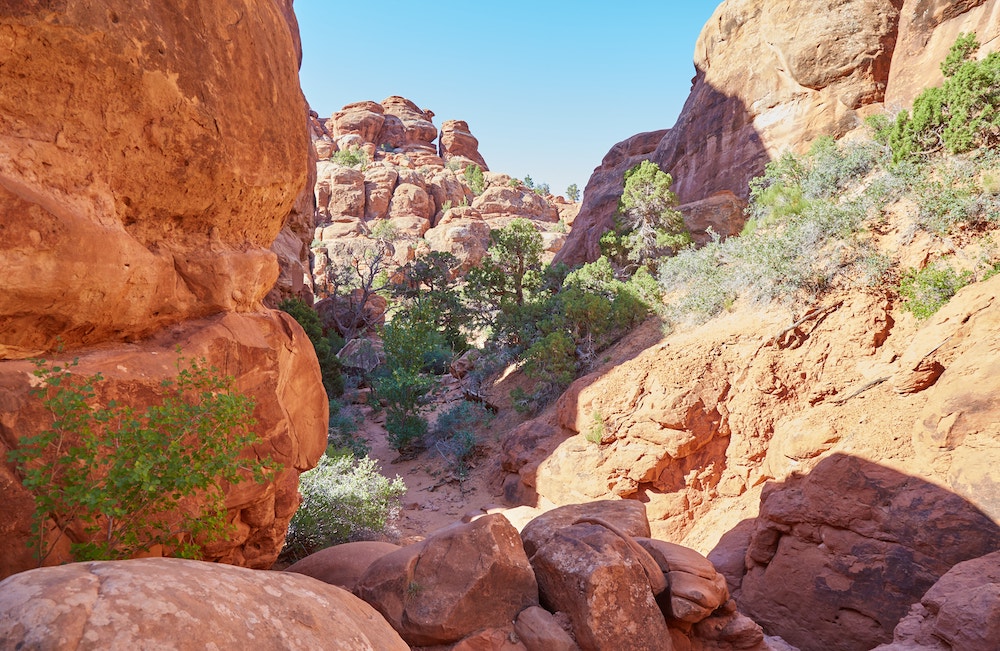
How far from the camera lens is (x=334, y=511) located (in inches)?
316

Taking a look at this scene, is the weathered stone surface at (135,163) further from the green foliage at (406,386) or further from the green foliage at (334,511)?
the green foliage at (406,386)

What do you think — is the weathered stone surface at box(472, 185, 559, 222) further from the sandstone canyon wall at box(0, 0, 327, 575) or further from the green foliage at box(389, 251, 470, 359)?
the sandstone canyon wall at box(0, 0, 327, 575)

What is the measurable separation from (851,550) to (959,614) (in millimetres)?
1898

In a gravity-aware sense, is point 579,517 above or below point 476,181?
below

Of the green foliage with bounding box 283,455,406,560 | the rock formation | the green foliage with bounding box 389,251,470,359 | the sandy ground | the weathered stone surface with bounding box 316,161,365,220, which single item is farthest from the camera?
the weathered stone surface with bounding box 316,161,365,220

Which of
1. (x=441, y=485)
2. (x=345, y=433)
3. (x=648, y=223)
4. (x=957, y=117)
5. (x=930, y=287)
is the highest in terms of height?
(x=957, y=117)

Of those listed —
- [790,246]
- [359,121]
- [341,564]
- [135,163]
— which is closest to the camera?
[135,163]

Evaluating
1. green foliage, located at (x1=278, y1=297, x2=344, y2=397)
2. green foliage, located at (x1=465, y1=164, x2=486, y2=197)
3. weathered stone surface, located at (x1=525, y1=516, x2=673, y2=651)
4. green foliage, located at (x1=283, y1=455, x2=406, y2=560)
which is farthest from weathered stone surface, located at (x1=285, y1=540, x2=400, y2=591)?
green foliage, located at (x1=465, y1=164, x2=486, y2=197)

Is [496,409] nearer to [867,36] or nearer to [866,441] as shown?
[866,441]

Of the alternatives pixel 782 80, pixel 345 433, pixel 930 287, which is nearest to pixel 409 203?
pixel 782 80

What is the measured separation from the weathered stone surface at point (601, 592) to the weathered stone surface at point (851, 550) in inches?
107

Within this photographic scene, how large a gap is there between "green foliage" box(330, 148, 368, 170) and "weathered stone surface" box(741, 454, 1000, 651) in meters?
46.1

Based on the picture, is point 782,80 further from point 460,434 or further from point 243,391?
point 243,391

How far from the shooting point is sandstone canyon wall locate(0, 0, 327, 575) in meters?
3.33
